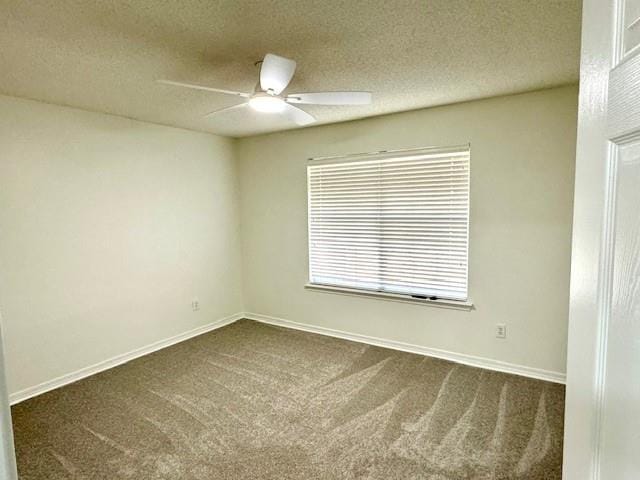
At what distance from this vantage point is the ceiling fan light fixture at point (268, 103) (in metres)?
2.16

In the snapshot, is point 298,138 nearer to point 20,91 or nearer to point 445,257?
point 445,257

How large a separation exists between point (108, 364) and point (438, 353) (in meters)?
3.17

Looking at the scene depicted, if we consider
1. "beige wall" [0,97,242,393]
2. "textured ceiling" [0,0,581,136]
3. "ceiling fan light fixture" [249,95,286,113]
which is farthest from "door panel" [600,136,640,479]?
"beige wall" [0,97,242,393]

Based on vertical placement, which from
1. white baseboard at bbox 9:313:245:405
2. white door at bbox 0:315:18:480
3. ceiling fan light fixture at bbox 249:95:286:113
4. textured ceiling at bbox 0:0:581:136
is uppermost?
textured ceiling at bbox 0:0:581:136

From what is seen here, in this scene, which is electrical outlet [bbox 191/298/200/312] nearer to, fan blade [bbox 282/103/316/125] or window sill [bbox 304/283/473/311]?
window sill [bbox 304/283/473/311]

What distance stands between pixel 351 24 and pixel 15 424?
3374 mm

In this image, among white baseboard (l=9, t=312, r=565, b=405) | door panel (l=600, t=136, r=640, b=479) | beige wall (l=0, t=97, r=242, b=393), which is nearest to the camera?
door panel (l=600, t=136, r=640, b=479)

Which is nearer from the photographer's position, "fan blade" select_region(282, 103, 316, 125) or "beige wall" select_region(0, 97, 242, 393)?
"fan blade" select_region(282, 103, 316, 125)

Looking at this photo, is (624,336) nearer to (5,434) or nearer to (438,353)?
(5,434)

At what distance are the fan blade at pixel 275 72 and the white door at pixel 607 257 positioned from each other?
1368 millimetres

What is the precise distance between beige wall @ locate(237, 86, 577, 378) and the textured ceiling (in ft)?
1.01

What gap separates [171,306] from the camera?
4.02 meters

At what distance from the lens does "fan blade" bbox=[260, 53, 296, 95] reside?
178 centimetres

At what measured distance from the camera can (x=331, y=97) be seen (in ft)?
7.20
